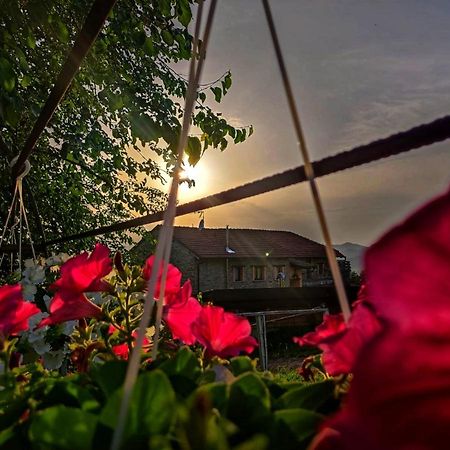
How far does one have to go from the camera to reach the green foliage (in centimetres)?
25

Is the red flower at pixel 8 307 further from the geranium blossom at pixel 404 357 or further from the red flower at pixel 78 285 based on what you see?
the geranium blossom at pixel 404 357

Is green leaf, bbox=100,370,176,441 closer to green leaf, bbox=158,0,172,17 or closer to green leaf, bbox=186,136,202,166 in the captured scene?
green leaf, bbox=186,136,202,166

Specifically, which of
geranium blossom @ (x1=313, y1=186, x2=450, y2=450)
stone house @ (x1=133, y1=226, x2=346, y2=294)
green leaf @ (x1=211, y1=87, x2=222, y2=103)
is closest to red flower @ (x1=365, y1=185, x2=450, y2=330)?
geranium blossom @ (x1=313, y1=186, x2=450, y2=450)

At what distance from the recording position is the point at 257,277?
27906 mm

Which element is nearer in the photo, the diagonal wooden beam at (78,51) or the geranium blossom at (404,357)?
the geranium blossom at (404,357)

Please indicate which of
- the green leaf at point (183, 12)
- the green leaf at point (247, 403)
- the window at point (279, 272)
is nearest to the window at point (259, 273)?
the window at point (279, 272)

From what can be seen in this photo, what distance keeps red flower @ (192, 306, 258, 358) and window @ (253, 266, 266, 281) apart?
27.2 metres

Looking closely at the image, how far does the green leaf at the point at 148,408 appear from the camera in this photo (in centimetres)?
30

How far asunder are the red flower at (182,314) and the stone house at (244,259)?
944 inches

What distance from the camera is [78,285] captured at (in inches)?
26.3

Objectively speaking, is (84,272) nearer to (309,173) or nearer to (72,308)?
(72,308)

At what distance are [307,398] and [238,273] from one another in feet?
87.8

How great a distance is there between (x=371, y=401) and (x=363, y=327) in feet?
0.53

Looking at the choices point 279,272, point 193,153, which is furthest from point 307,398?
point 279,272
